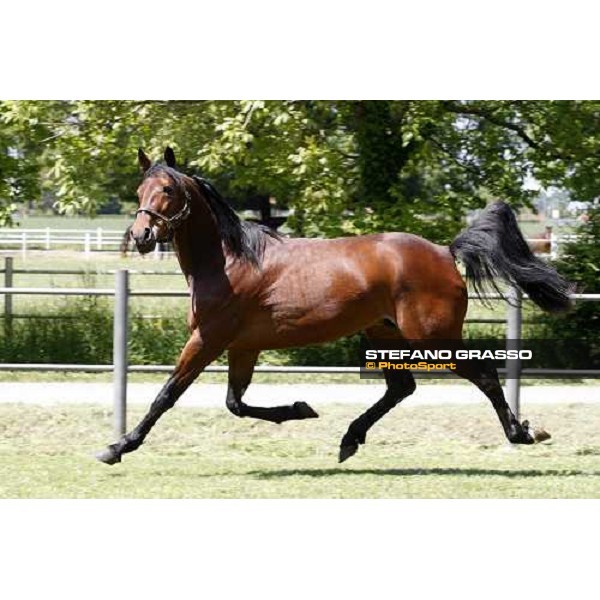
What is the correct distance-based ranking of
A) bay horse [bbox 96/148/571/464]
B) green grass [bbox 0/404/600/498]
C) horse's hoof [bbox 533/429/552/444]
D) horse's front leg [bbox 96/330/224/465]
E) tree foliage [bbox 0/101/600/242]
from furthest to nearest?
tree foliage [bbox 0/101/600/242] < horse's hoof [bbox 533/429/552/444] < bay horse [bbox 96/148/571/464] < horse's front leg [bbox 96/330/224/465] < green grass [bbox 0/404/600/498]

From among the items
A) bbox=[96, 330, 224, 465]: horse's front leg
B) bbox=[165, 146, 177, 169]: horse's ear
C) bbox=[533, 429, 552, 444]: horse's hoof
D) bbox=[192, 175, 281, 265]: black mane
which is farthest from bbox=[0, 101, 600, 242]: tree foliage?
bbox=[533, 429, 552, 444]: horse's hoof

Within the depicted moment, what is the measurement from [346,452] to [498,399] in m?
1.07

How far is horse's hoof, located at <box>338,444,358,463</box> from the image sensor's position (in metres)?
8.69

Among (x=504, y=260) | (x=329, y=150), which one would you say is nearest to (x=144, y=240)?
(x=504, y=260)

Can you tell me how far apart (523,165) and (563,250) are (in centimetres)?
105

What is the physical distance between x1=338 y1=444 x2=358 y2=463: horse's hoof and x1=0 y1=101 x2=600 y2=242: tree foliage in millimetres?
4336

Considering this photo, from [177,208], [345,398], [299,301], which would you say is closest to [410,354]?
[299,301]

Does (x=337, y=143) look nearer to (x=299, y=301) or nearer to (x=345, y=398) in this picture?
(x=345, y=398)

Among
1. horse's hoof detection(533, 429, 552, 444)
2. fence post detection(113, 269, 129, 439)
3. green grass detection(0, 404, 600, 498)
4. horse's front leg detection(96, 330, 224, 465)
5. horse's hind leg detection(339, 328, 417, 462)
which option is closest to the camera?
green grass detection(0, 404, 600, 498)

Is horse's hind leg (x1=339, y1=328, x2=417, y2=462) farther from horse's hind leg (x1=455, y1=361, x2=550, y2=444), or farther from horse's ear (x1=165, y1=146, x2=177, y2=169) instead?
horse's ear (x1=165, y1=146, x2=177, y2=169)

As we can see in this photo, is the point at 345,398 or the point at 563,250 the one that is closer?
the point at 345,398

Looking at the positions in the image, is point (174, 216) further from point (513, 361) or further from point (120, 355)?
point (513, 361)

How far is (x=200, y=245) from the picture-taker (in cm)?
838

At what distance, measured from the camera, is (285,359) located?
13.1m
